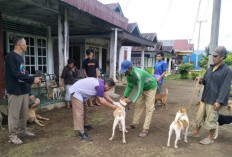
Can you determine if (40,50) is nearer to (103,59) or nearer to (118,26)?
(118,26)

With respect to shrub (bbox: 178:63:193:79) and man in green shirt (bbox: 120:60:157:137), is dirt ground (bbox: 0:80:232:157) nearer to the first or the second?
man in green shirt (bbox: 120:60:157:137)

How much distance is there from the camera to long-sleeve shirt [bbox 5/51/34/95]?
9.80 ft


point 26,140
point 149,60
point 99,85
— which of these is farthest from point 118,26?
point 149,60

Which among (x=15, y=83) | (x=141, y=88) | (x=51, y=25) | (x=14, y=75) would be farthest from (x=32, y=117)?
(x=51, y=25)

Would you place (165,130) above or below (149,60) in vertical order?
below

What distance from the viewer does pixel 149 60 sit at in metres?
22.4

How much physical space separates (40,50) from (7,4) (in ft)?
10.2

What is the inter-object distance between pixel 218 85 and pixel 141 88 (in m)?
1.48

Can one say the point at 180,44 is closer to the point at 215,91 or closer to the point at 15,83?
the point at 215,91

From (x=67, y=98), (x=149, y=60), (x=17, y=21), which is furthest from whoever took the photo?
(x=149, y=60)

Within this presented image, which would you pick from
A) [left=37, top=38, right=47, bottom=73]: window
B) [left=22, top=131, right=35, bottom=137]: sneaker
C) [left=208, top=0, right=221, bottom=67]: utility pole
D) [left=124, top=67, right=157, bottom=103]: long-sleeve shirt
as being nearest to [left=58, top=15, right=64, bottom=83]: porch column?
[left=22, top=131, right=35, bottom=137]: sneaker

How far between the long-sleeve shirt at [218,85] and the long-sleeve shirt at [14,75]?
340 cm

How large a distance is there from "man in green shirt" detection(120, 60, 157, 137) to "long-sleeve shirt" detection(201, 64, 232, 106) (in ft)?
3.54

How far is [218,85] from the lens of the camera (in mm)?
3342
